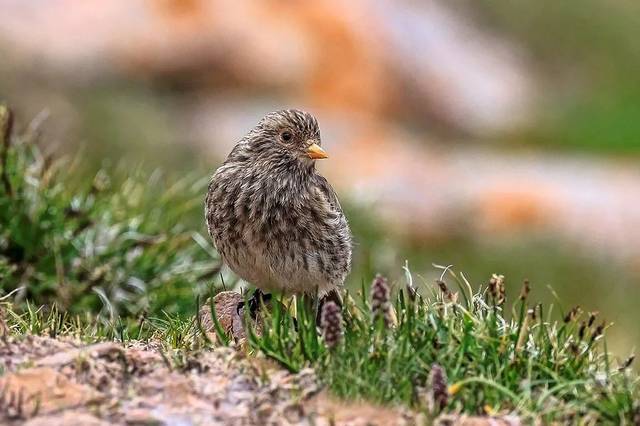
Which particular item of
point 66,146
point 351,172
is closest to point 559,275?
Answer: point 351,172

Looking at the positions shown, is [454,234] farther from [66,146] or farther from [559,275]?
[66,146]

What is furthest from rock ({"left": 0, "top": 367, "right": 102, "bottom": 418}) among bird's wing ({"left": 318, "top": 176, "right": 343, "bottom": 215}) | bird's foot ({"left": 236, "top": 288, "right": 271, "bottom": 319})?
bird's wing ({"left": 318, "top": 176, "right": 343, "bottom": 215})

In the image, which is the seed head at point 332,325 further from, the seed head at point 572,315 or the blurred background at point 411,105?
the blurred background at point 411,105

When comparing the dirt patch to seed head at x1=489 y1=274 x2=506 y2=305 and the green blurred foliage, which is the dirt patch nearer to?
seed head at x1=489 y1=274 x2=506 y2=305

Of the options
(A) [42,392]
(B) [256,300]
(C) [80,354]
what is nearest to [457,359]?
(C) [80,354]

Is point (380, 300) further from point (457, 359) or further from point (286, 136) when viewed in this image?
point (286, 136)
